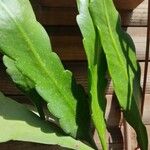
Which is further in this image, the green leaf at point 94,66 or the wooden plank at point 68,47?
the wooden plank at point 68,47

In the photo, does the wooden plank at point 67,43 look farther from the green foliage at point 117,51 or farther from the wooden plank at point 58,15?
the green foliage at point 117,51

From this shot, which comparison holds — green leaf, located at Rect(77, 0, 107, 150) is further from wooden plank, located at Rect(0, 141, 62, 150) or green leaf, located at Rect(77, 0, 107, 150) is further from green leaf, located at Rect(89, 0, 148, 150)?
wooden plank, located at Rect(0, 141, 62, 150)

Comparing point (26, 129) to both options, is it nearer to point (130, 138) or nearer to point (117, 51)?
point (117, 51)

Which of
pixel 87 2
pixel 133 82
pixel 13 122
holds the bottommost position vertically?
pixel 13 122

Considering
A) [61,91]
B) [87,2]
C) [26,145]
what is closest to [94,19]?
[87,2]

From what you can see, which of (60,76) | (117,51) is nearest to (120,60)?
(117,51)

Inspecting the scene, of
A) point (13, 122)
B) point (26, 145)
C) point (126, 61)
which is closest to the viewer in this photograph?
point (13, 122)

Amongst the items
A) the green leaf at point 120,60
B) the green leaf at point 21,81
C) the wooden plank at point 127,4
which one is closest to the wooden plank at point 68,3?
the wooden plank at point 127,4

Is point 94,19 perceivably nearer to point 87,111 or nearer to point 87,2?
point 87,2
